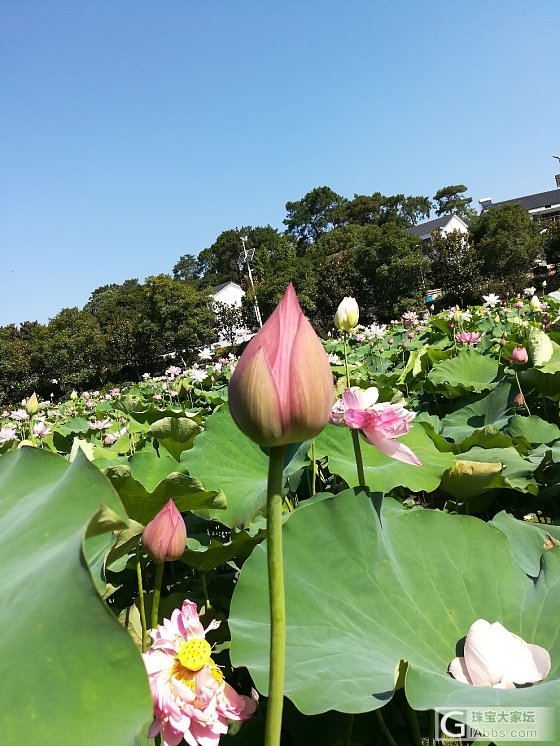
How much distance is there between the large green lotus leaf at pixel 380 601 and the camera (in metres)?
0.53

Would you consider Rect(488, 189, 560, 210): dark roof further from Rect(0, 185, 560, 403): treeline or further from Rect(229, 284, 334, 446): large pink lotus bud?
Rect(229, 284, 334, 446): large pink lotus bud

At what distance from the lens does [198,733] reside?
469 mm

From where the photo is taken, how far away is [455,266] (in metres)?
20.6

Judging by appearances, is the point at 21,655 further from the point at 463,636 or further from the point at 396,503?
the point at 396,503

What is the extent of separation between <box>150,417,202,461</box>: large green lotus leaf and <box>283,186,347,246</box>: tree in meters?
46.3

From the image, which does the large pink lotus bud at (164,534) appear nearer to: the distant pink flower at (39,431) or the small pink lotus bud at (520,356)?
the small pink lotus bud at (520,356)

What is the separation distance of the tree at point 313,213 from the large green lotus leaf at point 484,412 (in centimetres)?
4568

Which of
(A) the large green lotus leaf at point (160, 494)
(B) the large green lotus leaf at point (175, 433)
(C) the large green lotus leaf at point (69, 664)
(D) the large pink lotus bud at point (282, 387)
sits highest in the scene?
(D) the large pink lotus bud at point (282, 387)

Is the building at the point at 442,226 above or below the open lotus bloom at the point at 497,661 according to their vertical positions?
above

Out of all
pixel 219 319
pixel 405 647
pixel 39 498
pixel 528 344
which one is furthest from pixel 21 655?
pixel 219 319

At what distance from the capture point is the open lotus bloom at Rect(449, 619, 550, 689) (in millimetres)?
549

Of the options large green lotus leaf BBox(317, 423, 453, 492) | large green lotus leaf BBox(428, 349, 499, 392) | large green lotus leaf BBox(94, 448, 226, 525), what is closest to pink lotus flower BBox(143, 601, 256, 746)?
large green lotus leaf BBox(94, 448, 226, 525)

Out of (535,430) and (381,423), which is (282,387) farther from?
(535,430)

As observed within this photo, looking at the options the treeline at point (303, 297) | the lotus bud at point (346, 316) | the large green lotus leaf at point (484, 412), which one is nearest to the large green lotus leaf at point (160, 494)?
the lotus bud at point (346, 316)
